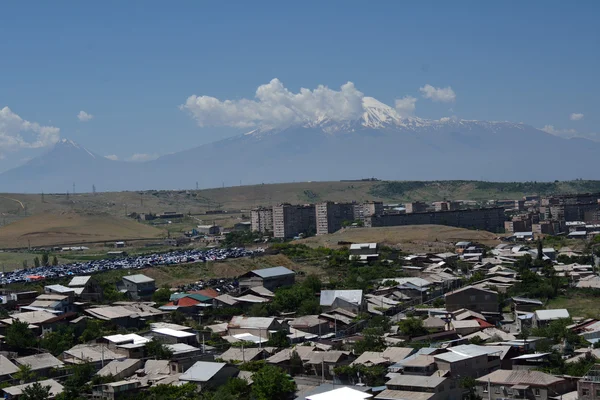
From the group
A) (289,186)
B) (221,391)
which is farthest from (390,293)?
(289,186)

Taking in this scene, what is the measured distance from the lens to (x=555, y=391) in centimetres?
2439

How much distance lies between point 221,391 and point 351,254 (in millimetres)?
39562

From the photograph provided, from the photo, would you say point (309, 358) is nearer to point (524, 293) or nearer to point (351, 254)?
point (524, 293)

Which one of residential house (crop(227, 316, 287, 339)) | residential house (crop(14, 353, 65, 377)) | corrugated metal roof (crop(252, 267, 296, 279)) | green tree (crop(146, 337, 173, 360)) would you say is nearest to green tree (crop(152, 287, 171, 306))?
corrugated metal roof (crop(252, 267, 296, 279))

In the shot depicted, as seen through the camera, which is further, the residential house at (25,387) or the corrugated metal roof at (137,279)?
the corrugated metal roof at (137,279)

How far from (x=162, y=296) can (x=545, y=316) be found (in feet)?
66.1

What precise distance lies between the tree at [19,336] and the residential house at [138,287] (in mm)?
13740

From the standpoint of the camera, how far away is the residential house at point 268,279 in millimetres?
51031

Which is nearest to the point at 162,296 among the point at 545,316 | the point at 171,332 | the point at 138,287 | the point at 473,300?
the point at 138,287

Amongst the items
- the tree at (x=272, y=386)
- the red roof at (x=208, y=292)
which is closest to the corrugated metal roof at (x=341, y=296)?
the red roof at (x=208, y=292)

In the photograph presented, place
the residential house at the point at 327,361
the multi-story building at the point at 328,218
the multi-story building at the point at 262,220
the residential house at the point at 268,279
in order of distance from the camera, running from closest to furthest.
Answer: the residential house at the point at 327,361 → the residential house at the point at 268,279 → the multi-story building at the point at 328,218 → the multi-story building at the point at 262,220

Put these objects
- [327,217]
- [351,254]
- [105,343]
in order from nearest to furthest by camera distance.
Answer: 1. [105,343]
2. [351,254]
3. [327,217]

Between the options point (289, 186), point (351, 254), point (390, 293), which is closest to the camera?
point (390, 293)

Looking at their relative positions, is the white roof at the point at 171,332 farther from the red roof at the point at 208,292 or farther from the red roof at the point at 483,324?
the red roof at the point at 483,324
